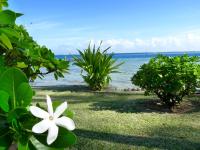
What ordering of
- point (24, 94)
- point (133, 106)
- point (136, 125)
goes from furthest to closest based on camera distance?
1. point (133, 106)
2. point (136, 125)
3. point (24, 94)

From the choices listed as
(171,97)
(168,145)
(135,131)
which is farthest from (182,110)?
(168,145)

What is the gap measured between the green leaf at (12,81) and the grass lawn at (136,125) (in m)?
4.47

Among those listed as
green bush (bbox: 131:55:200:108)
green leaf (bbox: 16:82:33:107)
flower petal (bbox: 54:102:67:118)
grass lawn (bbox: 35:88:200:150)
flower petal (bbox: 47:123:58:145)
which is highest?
green leaf (bbox: 16:82:33:107)

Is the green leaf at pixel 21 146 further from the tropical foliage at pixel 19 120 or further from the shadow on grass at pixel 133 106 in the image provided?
the shadow on grass at pixel 133 106

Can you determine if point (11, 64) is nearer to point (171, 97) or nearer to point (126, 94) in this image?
point (171, 97)

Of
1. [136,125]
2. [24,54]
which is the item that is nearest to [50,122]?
[24,54]

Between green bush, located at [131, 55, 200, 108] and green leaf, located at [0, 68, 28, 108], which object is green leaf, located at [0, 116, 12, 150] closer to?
green leaf, located at [0, 68, 28, 108]

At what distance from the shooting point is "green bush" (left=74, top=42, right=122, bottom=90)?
12.1 metres

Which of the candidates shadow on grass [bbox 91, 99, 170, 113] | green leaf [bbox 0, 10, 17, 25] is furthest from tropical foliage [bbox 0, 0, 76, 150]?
shadow on grass [bbox 91, 99, 170, 113]

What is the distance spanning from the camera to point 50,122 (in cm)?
81

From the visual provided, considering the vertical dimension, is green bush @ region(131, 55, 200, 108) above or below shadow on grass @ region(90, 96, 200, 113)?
above

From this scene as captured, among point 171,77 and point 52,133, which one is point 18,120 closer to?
point 52,133

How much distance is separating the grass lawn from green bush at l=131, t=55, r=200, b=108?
32 cm

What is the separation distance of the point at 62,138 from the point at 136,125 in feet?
19.4
